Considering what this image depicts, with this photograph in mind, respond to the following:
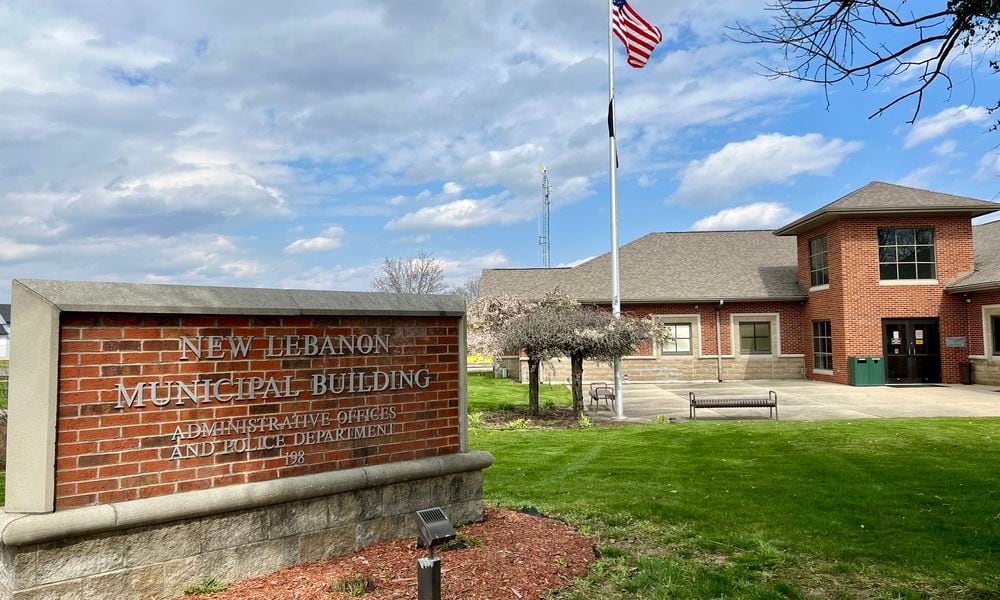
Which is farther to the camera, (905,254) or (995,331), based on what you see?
(905,254)

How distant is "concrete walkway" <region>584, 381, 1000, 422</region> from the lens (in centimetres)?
1625

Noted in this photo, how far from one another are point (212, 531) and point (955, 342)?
26.1 meters

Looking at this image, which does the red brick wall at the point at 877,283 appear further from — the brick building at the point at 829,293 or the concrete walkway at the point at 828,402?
the concrete walkway at the point at 828,402

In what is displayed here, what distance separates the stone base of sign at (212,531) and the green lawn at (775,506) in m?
1.63

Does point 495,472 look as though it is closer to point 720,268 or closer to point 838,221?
point 838,221

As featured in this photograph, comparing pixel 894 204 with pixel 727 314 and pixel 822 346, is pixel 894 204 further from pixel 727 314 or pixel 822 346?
pixel 727 314

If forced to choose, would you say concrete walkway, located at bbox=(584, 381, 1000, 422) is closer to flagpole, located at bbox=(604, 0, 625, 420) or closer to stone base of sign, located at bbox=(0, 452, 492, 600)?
flagpole, located at bbox=(604, 0, 625, 420)

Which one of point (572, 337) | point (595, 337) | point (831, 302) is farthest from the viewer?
point (831, 302)

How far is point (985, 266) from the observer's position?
23.2 metres

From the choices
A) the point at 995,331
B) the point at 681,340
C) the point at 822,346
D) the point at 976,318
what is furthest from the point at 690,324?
the point at 995,331

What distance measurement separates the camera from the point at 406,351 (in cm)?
569

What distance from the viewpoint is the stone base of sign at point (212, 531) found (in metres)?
3.93

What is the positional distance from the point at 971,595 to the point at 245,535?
17.0 ft

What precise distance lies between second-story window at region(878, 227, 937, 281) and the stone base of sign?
23352 mm
